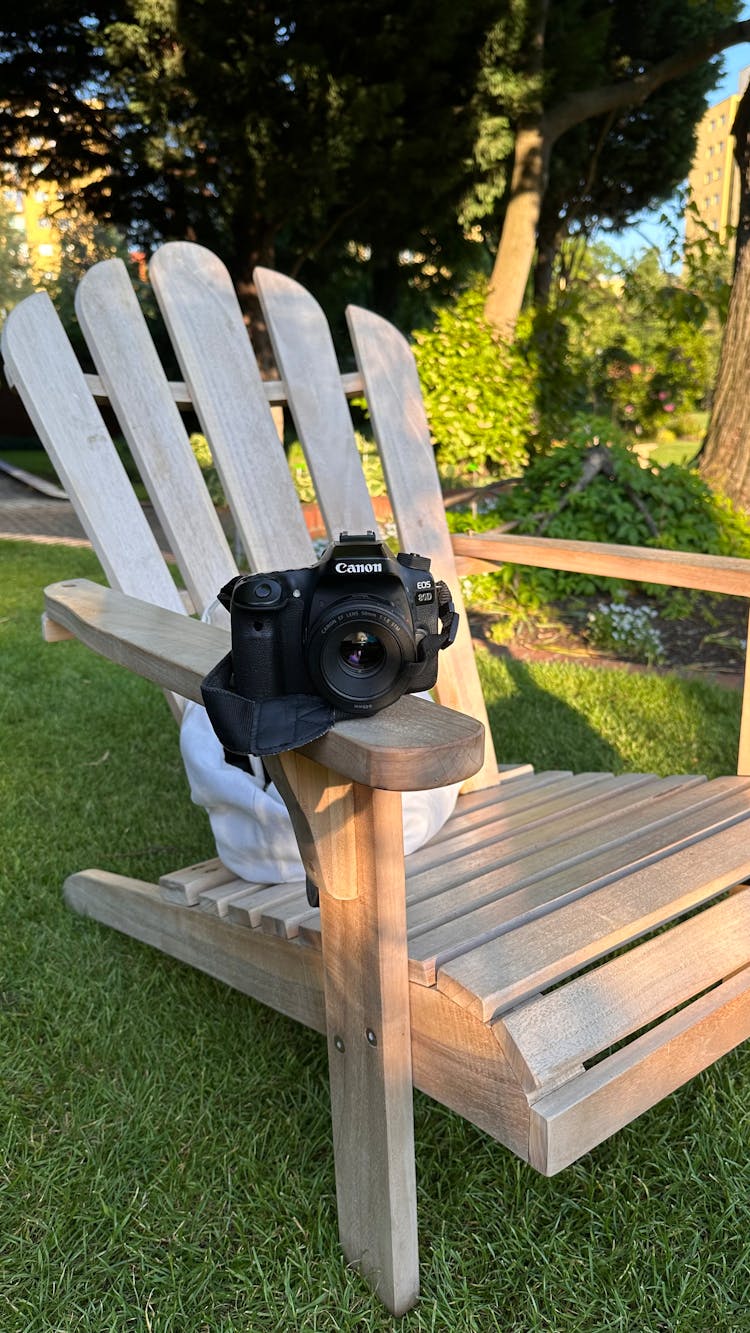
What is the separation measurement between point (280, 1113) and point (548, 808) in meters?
0.68

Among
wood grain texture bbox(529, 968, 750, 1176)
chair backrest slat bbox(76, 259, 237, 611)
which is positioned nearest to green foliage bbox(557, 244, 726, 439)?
chair backrest slat bbox(76, 259, 237, 611)

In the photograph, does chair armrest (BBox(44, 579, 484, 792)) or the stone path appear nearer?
chair armrest (BBox(44, 579, 484, 792))

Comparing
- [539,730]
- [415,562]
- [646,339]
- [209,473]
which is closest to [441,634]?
[415,562]

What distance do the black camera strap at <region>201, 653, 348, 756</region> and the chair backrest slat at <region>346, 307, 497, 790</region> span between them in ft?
3.44

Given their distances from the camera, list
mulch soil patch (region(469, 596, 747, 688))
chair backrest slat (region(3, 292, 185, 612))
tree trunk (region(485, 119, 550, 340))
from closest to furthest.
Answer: chair backrest slat (region(3, 292, 185, 612)), mulch soil patch (region(469, 596, 747, 688)), tree trunk (region(485, 119, 550, 340))

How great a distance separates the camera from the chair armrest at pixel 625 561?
5.23 feet

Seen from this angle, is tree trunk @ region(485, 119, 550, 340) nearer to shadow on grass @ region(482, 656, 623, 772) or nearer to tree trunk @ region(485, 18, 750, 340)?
tree trunk @ region(485, 18, 750, 340)

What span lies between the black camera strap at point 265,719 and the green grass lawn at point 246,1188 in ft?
2.47

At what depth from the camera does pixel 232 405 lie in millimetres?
2014

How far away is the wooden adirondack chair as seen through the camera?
99 centimetres

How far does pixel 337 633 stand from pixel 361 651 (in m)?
0.03

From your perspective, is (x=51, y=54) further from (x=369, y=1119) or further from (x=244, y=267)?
(x=369, y=1119)

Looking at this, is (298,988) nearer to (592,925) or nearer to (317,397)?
(592,925)

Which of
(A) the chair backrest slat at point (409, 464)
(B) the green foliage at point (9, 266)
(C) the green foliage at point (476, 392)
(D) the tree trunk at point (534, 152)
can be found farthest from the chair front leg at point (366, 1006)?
(B) the green foliage at point (9, 266)
